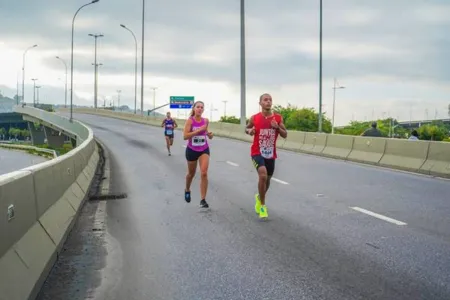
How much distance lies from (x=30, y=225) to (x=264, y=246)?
267cm

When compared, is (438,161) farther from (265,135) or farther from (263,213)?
(263,213)

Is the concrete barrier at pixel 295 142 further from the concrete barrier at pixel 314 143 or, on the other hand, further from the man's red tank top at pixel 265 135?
the man's red tank top at pixel 265 135

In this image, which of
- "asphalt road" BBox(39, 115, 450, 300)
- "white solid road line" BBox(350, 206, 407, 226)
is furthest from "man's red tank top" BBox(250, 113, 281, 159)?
"white solid road line" BBox(350, 206, 407, 226)

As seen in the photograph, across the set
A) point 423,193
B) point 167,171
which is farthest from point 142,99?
point 423,193

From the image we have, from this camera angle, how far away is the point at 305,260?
629 cm

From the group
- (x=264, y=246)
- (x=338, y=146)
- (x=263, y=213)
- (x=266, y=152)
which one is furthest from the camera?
(x=338, y=146)

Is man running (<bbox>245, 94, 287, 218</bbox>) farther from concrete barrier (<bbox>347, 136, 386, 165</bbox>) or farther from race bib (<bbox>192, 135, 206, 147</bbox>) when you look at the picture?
concrete barrier (<bbox>347, 136, 386, 165</bbox>)

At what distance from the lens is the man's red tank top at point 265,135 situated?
921 cm

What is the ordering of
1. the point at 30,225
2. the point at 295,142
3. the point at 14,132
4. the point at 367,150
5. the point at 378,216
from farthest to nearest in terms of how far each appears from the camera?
the point at 14,132 → the point at 295,142 → the point at 367,150 → the point at 378,216 → the point at 30,225

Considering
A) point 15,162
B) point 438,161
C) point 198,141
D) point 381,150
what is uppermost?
point 198,141

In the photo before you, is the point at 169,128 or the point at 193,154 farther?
the point at 169,128

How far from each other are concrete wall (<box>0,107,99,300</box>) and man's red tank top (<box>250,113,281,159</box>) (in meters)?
2.93

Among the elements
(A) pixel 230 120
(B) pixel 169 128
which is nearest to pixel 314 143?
(B) pixel 169 128

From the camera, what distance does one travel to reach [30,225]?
568 centimetres
